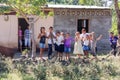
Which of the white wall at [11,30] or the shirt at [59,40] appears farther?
the white wall at [11,30]

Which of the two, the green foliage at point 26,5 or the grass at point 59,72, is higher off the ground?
the green foliage at point 26,5

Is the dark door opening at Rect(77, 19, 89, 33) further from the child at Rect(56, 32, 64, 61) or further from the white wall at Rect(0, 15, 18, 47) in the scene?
the child at Rect(56, 32, 64, 61)

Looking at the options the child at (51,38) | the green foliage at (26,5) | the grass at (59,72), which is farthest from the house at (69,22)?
the grass at (59,72)

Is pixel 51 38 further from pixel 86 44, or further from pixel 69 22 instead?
pixel 69 22

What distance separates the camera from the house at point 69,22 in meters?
20.5

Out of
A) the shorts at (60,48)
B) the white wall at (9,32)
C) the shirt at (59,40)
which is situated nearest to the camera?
the shorts at (60,48)

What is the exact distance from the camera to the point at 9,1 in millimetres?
13805

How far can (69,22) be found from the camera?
2100 cm

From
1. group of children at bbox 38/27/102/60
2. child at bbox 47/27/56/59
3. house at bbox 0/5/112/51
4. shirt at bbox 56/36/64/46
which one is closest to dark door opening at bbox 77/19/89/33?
house at bbox 0/5/112/51

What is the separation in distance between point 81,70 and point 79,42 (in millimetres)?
3861

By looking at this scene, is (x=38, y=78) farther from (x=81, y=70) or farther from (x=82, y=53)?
(x=82, y=53)

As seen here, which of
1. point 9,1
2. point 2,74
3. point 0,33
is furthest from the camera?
point 0,33

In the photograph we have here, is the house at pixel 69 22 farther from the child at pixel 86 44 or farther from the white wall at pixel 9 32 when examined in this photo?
the child at pixel 86 44

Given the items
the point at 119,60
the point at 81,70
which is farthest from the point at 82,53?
the point at 81,70
